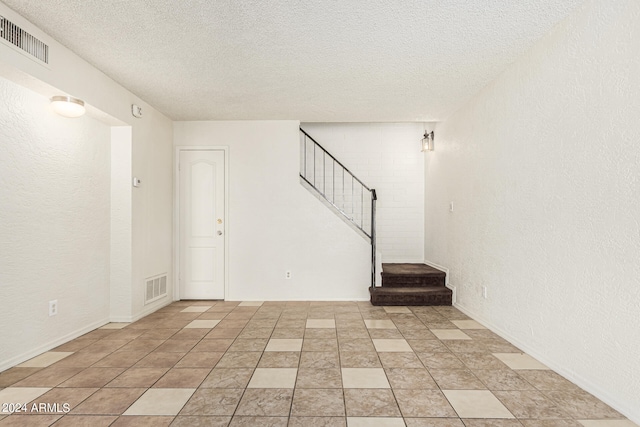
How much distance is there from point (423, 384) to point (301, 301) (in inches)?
108

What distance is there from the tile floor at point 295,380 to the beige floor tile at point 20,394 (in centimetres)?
1

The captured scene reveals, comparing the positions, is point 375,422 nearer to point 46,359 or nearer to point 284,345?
point 284,345

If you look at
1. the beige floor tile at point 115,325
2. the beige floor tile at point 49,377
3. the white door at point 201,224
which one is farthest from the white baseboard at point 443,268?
the beige floor tile at point 49,377

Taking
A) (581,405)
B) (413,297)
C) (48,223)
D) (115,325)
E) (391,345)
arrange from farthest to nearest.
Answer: (413,297) < (115,325) < (391,345) < (48,223) < (581,405)

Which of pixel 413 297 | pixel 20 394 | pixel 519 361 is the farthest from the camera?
pixel 413 297

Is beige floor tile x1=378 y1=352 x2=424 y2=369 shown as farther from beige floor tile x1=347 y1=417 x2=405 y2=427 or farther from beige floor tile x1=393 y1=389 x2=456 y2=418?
beige floor tile x1=347 y1=417 x2=405 y2=427

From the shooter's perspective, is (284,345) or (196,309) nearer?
(284,345)

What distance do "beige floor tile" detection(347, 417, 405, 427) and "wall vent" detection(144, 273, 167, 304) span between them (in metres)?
3.37

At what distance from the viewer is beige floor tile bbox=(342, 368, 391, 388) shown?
93.1 inches

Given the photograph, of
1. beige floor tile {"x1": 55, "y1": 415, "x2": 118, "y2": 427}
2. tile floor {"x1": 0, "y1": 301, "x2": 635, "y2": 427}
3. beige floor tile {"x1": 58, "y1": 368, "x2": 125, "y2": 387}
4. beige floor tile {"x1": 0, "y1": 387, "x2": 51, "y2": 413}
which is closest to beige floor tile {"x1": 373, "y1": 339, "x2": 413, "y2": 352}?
tile floor {"x1": 0, "y1": 301, "x2": 635, "y2": 427}

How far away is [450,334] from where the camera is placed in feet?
11.3

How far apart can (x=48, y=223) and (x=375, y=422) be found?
330cm

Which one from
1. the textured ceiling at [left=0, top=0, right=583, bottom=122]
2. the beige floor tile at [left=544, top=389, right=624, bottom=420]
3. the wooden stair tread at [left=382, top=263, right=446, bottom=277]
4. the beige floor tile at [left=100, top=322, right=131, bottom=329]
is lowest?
the beige floor tile at [left=100, top=322, right=131, bottom=329]

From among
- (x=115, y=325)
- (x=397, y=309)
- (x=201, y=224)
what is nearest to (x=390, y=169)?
(x=397, y=309)
